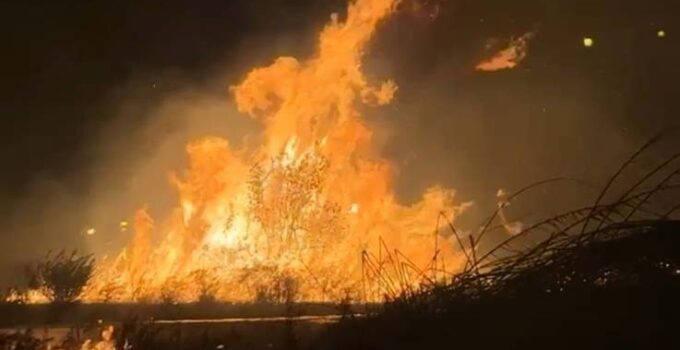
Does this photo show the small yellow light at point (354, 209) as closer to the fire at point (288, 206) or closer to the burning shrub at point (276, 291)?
the fire at point (288, 206)

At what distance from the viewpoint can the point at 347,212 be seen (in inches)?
1122

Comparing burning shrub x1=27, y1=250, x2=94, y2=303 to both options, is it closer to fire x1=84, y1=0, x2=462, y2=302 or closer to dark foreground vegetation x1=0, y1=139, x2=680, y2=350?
fire x1=84, y1=0, x2=462, y2=302

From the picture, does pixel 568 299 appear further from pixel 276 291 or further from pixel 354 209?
pixel 354 209

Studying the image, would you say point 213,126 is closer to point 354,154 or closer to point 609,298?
point 354,154

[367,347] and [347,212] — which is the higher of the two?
[347,212]

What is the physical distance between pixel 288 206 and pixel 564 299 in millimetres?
23617

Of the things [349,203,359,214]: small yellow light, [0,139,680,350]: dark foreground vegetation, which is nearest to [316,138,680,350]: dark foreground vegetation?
[0,139,680,350]: dark foreground vegetation

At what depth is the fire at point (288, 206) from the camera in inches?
1004

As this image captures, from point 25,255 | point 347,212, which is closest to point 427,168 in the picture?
point 347,212

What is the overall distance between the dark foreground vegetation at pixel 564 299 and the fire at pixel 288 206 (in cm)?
1798

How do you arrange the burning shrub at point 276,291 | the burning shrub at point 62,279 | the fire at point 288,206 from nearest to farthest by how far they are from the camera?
the burning shrub at point 276,291 → the burning shrub at point 62,279 → the fire at point 288,206

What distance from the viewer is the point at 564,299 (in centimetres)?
432

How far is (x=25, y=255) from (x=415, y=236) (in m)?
17.4

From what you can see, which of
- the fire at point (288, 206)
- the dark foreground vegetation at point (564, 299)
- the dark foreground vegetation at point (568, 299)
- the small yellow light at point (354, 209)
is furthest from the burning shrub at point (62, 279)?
the dark foreground vegetation at point (568, 299)
